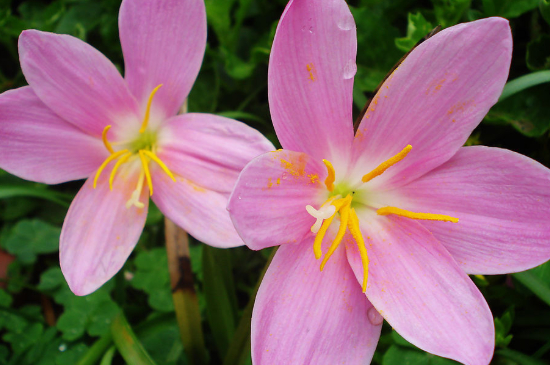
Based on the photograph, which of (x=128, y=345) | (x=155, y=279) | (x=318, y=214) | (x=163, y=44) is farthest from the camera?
(x=155, y=279)

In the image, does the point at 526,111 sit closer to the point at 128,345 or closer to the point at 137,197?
the point at 137,197

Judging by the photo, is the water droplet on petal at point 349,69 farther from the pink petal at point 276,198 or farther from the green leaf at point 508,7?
the green leaf at point 508,7

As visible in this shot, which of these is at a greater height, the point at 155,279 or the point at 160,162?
the point at 160,162

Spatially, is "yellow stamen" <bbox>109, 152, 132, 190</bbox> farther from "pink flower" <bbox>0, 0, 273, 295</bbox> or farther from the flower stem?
the flower stem

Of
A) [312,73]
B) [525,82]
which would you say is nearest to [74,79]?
[312,73]

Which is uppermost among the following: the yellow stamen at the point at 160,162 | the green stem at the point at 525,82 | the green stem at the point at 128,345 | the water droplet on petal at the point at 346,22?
the water droplet on petal at the point at 346,22

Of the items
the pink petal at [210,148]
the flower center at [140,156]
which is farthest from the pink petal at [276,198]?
the flower center at [140,156]

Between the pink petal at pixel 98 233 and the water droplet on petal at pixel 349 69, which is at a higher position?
the water droplet on petal at pixel 349 69

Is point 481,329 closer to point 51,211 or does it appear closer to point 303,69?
point 303,69
